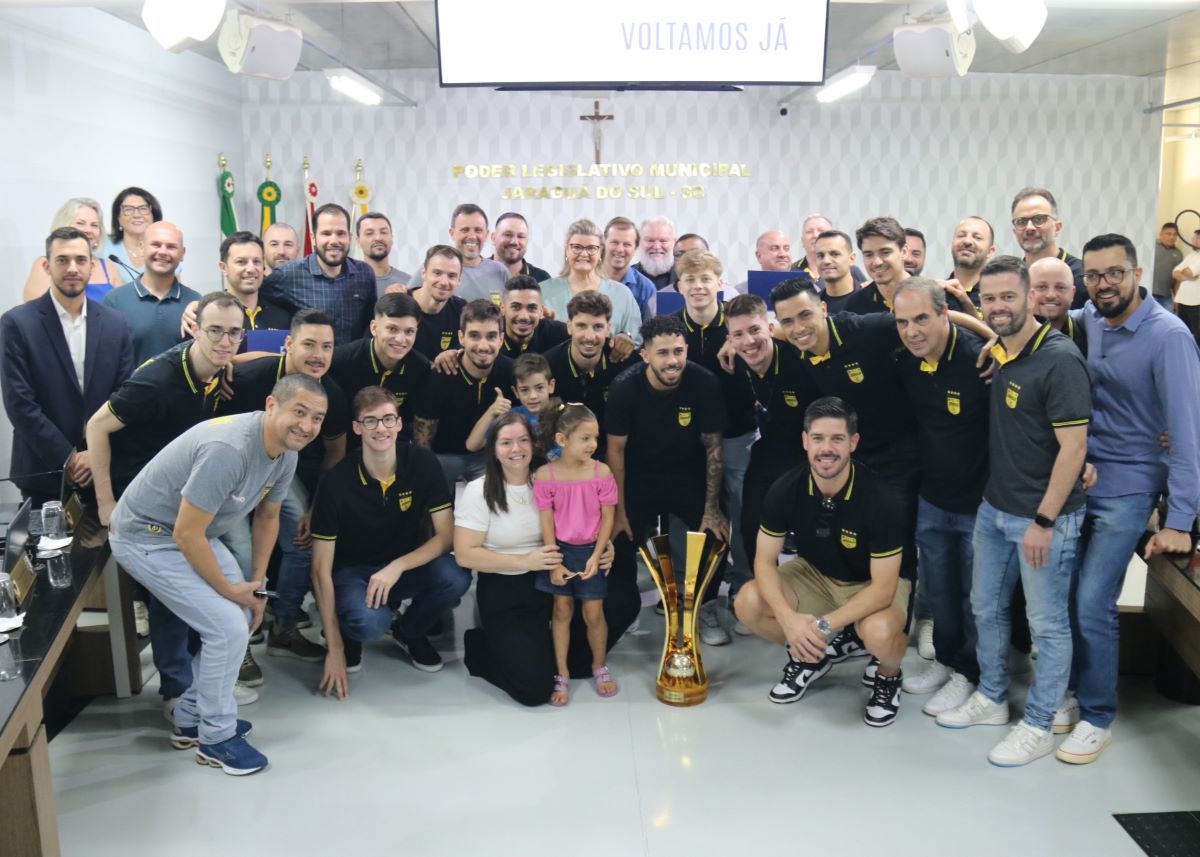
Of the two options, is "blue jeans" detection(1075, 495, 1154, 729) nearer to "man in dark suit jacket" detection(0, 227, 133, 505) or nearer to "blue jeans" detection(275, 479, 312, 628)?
"blue jeans" detection(275, 479, 312, 628)

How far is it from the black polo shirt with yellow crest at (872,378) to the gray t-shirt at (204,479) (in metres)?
2.04

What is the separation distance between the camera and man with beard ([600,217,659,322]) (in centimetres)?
562

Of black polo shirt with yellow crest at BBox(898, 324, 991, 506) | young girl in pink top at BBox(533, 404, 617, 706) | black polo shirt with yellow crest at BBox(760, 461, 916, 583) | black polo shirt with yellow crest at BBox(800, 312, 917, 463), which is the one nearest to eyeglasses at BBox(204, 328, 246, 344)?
young girl in pink top at BBox(533, 404, 617, 706)

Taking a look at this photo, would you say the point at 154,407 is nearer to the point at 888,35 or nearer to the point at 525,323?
the point at 525,323

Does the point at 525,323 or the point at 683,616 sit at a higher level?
the point at 525,323

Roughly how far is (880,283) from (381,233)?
2625 millimetres

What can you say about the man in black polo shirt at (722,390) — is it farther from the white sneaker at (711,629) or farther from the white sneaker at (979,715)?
the white sneaker at (979,715)

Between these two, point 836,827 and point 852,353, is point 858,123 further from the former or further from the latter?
point 836,827

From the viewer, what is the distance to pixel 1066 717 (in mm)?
3627

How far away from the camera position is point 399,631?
438 cm

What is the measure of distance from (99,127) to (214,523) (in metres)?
4.42

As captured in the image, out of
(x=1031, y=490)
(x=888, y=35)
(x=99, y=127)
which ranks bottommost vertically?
(x=1031, y=490)

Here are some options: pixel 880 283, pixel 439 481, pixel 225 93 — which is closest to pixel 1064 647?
pixel 880 283

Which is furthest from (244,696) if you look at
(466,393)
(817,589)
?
(817,589)
